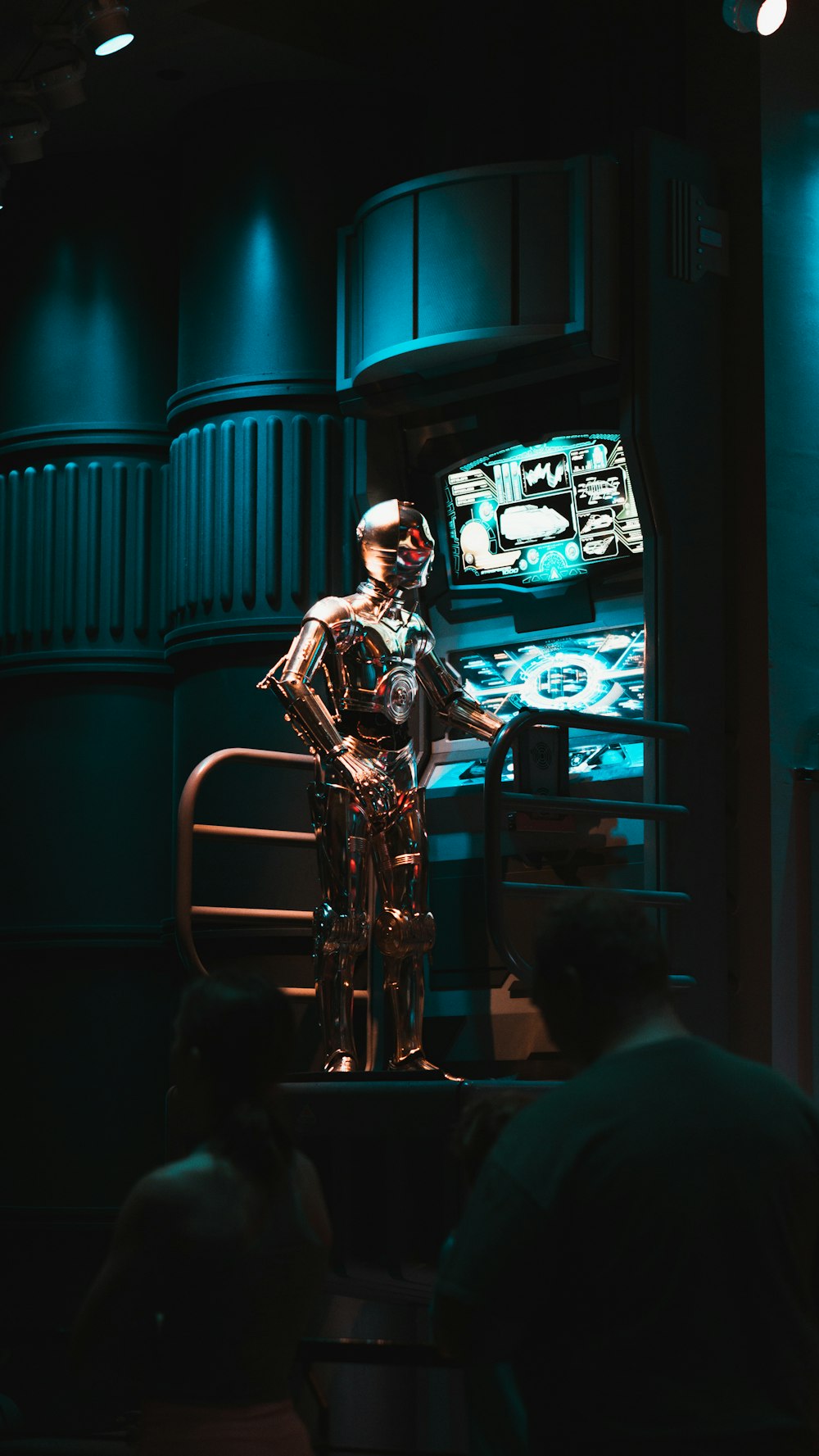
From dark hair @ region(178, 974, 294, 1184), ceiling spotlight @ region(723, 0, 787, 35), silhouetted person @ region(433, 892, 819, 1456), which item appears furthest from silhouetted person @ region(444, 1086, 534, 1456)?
ceiling spotlight @ region(723, 0, 787, 35)

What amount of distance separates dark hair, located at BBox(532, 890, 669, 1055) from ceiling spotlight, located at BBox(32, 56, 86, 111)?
4642 millimetres

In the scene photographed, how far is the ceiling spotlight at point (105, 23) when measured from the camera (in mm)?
Result: 5871

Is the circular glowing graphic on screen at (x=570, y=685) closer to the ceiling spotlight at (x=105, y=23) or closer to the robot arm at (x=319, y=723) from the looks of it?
the robot arm at (x=319, y=723)

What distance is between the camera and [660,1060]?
2.09 meters

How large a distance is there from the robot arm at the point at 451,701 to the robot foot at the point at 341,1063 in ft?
3.64

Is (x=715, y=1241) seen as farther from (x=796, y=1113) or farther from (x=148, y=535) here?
(x=148, y=535)

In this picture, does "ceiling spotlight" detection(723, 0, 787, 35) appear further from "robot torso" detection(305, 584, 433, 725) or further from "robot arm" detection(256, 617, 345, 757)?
"robot arm" detection(256, 617, 345, 757)

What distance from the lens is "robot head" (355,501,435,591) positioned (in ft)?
19.1

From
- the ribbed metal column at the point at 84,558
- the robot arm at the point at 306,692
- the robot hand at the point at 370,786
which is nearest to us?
the robot arm at the point at 306,692

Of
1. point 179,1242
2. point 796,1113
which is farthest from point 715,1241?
point 179,1242

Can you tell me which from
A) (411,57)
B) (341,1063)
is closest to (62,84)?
(411,57)

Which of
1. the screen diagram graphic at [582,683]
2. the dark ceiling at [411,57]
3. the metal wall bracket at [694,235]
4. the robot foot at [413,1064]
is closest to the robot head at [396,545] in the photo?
the screen diagram graphic at [582,683]

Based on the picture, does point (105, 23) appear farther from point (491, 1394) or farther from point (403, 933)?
point (491, 1394)

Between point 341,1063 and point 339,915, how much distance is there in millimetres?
444
